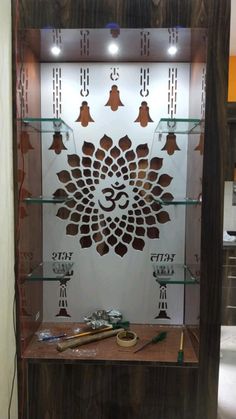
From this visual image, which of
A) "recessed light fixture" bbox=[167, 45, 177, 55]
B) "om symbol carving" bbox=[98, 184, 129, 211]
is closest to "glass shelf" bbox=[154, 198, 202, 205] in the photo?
"om symbol carving" bbox=[98, 184, 129, 211]

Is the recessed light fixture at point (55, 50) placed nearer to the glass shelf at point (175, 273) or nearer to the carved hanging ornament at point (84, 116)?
the carved hanging ornament at point (84, 116)

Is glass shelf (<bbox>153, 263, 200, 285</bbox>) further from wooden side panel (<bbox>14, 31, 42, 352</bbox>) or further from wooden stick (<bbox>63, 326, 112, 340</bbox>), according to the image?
wooden side panel (<bbox>14, 31, 42, 352</bbox>)

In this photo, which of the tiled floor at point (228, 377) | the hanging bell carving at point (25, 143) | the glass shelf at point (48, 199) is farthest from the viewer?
the tiled floor at point (228, 377)

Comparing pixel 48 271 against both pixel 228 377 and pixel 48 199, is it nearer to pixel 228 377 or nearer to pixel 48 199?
pixel 48 199

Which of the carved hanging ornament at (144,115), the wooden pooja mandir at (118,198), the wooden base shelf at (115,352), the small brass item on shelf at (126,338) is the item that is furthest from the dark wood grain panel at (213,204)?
the carved hanging ornament at (144,115)

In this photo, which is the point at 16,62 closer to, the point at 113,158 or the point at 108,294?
the point at 113,158

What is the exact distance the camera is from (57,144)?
170cm

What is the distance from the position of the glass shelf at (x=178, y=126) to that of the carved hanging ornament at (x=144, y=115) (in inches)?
2.7

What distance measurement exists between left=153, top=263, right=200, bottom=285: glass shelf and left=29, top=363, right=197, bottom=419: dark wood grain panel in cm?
38

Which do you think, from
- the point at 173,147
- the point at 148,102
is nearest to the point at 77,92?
the point at 148,102

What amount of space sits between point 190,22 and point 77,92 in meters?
0.64

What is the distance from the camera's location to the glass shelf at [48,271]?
1521 millimetres

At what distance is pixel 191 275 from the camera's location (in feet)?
5.02

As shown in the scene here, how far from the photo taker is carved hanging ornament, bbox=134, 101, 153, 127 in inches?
66.0
